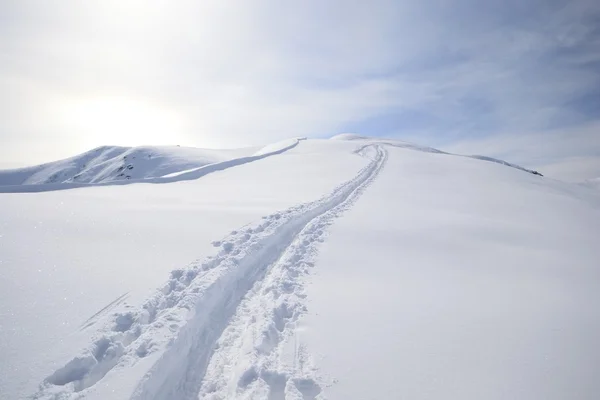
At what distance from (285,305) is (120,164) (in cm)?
8784

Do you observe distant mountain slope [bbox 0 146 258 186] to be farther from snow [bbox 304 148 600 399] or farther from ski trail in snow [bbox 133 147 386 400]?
snow [bbox 304 148 600 399]

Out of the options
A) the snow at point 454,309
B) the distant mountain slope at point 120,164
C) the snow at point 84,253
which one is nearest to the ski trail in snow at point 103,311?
the snow at point 84,253

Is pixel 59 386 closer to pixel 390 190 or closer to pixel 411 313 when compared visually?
pixel 411 313

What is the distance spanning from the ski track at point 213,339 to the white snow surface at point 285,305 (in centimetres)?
2

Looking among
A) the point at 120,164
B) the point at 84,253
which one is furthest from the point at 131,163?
the point at 84,253

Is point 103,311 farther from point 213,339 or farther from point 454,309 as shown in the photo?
point 454,309

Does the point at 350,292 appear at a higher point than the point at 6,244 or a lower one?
lower

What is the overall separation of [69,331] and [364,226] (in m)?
7.73

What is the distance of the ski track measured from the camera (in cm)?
334

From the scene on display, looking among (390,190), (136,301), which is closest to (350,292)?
(136,301)

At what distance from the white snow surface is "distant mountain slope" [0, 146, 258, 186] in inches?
1733

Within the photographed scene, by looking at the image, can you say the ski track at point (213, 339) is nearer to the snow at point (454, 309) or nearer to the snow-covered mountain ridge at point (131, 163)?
the snow at point (454, 309)

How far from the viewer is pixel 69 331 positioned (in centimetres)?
376

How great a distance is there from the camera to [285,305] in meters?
4.96
